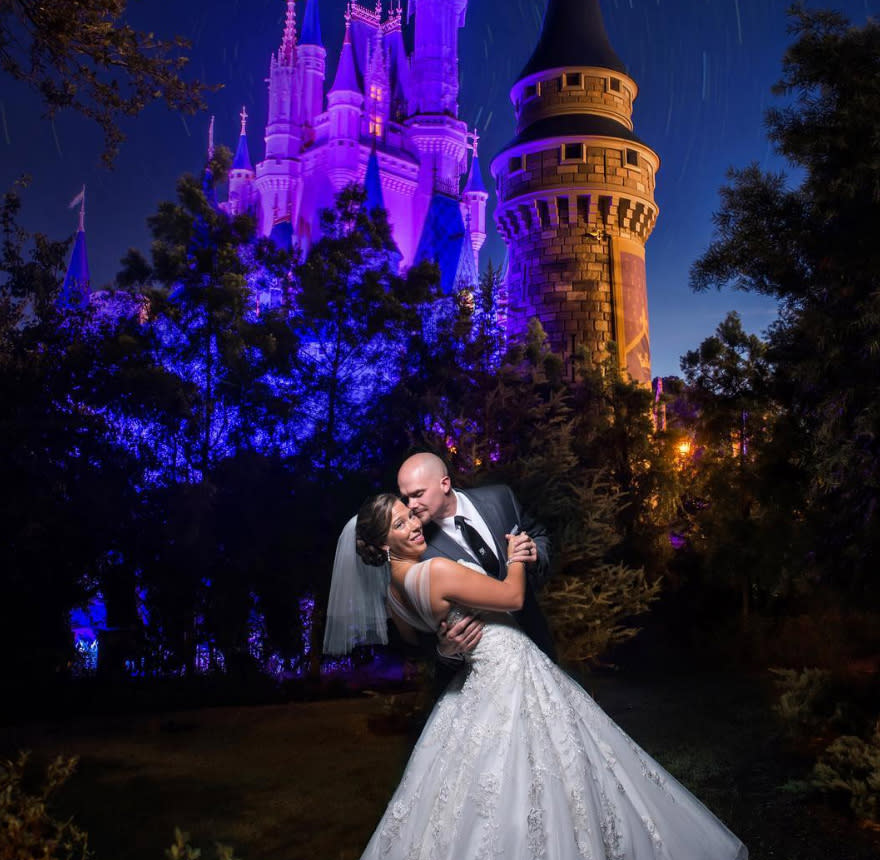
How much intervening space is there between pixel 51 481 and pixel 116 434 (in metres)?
2.36

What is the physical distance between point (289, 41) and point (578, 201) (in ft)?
106

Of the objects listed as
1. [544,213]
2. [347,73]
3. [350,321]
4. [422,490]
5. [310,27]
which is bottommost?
[422,490]

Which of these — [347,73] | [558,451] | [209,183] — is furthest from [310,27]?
[558,451]

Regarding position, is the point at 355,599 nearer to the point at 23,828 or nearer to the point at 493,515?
the point at 493,515

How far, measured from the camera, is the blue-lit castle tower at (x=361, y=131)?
1858 inches

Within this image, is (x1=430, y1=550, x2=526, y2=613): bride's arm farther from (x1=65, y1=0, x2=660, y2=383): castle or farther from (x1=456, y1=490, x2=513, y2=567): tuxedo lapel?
(x1=65, y1=0, x2=660, y2=383): castle

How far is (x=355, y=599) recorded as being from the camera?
4105 millimetres

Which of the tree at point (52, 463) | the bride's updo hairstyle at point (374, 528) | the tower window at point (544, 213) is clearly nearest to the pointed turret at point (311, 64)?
the tower window at point (544, 213)

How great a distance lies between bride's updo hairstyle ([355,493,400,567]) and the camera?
3662 millimetres

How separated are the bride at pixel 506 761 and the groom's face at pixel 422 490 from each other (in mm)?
58

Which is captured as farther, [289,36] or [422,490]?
[289,36]

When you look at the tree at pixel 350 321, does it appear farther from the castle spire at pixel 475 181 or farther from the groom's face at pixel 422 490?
the castle spire at pixel 475 181

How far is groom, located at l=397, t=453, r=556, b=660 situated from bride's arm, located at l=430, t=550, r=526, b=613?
0.64ft

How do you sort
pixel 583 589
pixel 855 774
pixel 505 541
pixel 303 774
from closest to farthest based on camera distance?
pixel 505 541, pixel 855 774, pixel 303 774, pixel 583 589
